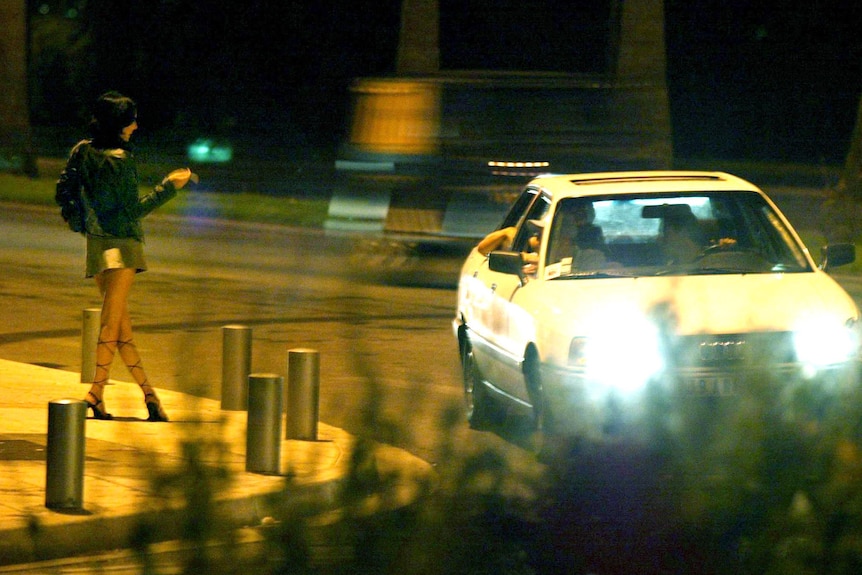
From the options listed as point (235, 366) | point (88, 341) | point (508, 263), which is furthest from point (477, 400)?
point (88, 341)

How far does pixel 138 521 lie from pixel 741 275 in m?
6.10

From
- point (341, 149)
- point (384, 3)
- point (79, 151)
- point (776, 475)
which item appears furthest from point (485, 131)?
point (384, 3)

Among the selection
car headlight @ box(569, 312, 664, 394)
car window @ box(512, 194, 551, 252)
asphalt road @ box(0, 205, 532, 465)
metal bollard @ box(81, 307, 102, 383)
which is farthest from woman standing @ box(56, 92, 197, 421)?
car headlight @ box(569, 312, 664, 394)

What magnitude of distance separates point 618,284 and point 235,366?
247 centimetres

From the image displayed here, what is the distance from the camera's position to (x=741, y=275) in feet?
28.8

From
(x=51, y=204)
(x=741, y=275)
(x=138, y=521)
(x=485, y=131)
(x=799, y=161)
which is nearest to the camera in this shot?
(x=138, y=521)

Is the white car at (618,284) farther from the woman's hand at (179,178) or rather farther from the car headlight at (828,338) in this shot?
the woman's hand at (179,178)

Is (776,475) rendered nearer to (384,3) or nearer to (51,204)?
(51,204)

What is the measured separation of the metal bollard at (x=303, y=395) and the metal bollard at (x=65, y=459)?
1.95m

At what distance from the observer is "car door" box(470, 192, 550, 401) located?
8805 mm

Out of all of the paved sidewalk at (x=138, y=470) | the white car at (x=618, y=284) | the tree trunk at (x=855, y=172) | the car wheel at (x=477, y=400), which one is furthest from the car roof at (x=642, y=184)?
the tree trunk at (x=855, y=172)

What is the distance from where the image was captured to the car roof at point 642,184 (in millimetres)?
9383

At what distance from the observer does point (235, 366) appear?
9.84 metres

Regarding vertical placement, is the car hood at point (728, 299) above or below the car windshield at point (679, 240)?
below
